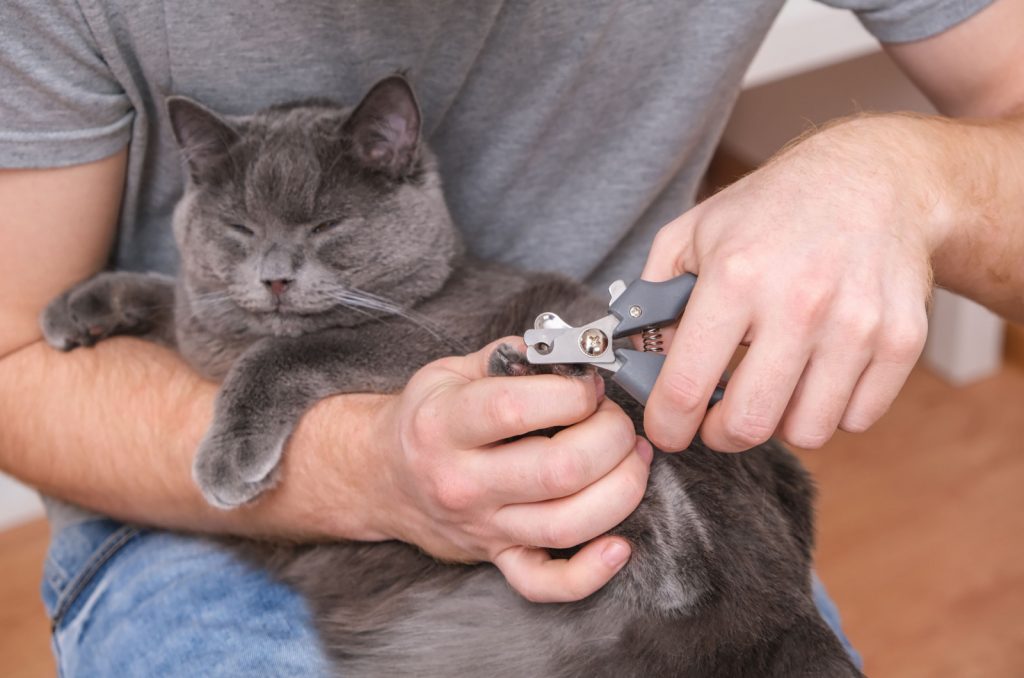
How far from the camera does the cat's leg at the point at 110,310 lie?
3.90 ft

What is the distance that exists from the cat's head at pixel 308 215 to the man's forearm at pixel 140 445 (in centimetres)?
12

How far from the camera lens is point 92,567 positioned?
119 centimetres

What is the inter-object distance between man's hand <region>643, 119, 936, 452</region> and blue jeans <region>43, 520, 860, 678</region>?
1.42 ft

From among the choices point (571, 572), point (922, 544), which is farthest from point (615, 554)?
point (922, 544)

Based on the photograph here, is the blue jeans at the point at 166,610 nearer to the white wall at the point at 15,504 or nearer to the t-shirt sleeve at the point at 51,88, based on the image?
the t-shirt sleeve at the point at 51,88

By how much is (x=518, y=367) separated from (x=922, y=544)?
63.3 inches

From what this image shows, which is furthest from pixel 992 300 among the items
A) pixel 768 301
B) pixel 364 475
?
pixel 364 475

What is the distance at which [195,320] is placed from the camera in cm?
122

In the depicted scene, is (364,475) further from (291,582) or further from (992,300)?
(992,300)

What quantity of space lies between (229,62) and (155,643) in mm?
624

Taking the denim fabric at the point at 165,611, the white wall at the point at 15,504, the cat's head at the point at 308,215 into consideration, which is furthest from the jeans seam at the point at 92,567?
the white wall at the point at 15,504

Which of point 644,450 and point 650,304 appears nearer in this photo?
point 650,304

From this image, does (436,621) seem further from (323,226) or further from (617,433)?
(323,226)

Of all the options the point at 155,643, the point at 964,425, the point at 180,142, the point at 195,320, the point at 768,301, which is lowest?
the point at 964,425
